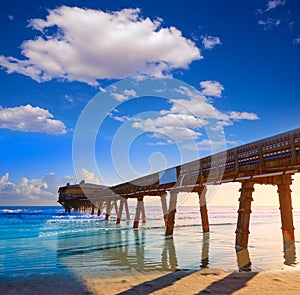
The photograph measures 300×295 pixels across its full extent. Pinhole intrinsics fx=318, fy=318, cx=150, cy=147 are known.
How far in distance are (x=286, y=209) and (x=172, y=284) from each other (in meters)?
9.34

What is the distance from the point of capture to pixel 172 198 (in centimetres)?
2431

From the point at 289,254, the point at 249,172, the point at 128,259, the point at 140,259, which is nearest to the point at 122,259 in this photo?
the point at 128,259

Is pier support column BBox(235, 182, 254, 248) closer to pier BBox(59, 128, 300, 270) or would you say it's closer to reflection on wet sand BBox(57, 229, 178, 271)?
pier BBox(59, 128, 300, 270)

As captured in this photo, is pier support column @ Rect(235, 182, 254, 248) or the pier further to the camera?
pier support column @ Rect(235, 182, 254, 248)

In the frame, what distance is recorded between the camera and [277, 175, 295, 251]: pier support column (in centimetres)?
1558

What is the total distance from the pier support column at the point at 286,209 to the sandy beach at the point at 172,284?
6.14 meters

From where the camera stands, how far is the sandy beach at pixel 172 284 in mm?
7812

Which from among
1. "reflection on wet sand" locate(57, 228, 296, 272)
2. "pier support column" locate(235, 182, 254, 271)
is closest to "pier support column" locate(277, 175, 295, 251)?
"reflection on wet sand" locate(57, 228, 296, 272)

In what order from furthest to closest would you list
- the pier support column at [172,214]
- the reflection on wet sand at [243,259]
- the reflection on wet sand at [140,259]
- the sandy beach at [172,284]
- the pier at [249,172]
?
the pier support column at [172,214]
the pier at [249,172]
the reflection on wet sand at [140,259]
the reflection on wet sand at [243,259]
the sandy beach at [172,284]

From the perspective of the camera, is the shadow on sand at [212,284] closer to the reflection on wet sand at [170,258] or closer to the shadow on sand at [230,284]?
the shadow on sand at [230,284]

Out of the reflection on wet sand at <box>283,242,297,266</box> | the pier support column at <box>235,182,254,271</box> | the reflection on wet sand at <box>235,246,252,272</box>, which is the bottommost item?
the reflection on wet sand at <box>283,242,297,266</box>

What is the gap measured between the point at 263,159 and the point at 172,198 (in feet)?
38.1

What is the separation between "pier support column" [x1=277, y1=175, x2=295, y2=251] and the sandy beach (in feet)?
20.2

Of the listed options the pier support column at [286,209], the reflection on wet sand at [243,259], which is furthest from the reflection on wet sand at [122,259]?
the pier support column at [286,209]
